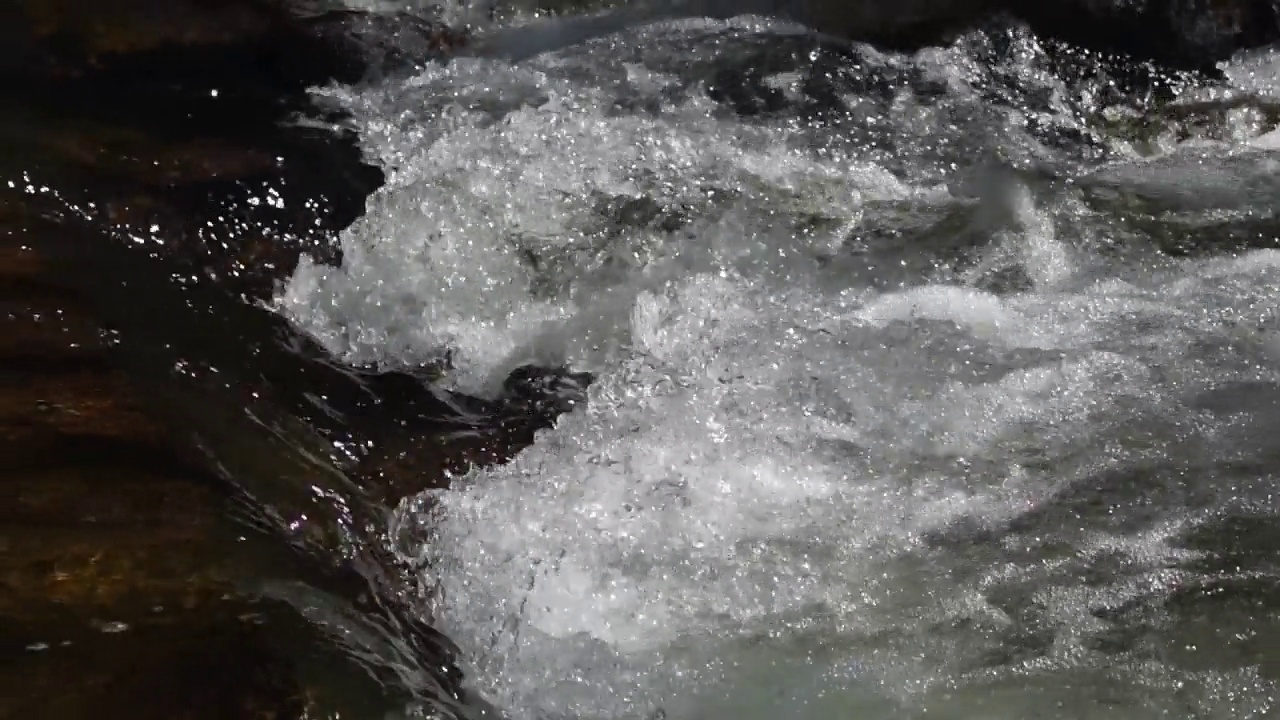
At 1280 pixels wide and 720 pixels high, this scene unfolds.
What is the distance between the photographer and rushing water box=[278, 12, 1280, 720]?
2.57 m

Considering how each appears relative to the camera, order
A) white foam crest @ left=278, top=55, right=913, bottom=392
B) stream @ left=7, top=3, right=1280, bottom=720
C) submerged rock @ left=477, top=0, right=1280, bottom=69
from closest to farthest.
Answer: stream @ left=7, top=3, right=1280, bottom=720 → white foam crest @ left=278, top=55, right=913, bottom=392 → submerged rock @ left=477, top=0, right=1280, bottom=69

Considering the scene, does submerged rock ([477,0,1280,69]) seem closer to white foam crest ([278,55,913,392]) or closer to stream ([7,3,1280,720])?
stream ([7,3,1280,720])

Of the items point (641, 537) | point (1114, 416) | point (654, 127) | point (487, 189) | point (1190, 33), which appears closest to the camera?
point (641, 537)

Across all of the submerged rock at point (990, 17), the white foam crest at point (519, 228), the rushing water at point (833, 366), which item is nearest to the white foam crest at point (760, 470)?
the rushing water at point (833, 366)

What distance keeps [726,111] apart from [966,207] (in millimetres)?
991

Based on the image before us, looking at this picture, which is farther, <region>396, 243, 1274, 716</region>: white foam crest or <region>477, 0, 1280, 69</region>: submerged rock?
<region>477, 0, 1280, 69</region>: submerged rock

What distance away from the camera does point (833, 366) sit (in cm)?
307

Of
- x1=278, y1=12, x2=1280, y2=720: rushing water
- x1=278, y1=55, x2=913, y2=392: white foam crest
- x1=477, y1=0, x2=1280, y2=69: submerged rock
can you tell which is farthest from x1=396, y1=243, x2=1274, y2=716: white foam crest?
x1=477, y1=0, x2=1280, y2=69: submerged rock

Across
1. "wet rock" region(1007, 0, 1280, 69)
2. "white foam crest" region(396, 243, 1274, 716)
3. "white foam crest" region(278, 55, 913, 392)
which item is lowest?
"white foam crest" region(396, 243, 1274, 716)

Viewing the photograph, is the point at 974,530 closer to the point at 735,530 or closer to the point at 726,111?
the point at 735,530

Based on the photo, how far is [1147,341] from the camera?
10.7ft

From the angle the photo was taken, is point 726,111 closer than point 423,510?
No

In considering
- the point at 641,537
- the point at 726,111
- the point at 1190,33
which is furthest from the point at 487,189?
the point at 1190,33

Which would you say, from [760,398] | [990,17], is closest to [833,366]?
[760,398]
